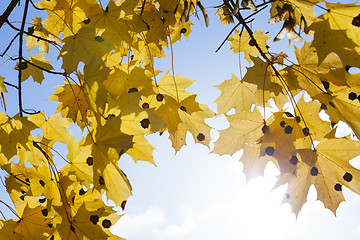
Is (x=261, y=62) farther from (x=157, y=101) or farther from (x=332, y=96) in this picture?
(x=157, y=101)

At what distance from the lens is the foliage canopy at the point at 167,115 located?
125cm

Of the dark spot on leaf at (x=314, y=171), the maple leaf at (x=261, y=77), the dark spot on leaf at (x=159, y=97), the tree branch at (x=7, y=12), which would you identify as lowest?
the dark spot on leaf at (x=314, y=171)

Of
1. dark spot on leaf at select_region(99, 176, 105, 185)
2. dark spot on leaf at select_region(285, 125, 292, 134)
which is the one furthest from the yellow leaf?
dark spot on leaf at select_region(285, 125, 292, 134)

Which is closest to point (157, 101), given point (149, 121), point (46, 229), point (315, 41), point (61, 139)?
point (149, 121)

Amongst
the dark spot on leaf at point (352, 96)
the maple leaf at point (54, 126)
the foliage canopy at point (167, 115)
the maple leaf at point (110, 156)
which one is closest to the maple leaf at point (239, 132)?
the foliage canopy at point (167, 115)

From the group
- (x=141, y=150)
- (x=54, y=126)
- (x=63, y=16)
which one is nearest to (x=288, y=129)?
(x=141, y=150)

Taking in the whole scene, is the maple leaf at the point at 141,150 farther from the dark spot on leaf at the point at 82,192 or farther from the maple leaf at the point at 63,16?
the maple leaf at the point at 63,16

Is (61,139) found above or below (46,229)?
above

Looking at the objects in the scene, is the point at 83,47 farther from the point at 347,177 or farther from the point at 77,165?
the point at 347,177

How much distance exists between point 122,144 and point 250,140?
65cm

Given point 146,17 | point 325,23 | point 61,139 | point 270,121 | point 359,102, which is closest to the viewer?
point 325,23

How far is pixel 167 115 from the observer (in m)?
1.62

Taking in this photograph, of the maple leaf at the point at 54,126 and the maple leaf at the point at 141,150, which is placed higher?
the maple leaf at the point at 54,126

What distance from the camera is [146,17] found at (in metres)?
1.68
